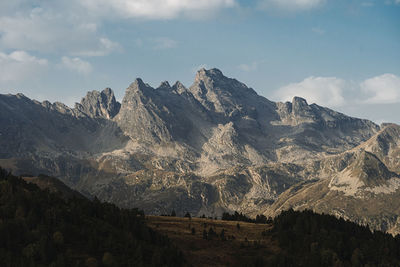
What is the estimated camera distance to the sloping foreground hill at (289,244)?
151 meters

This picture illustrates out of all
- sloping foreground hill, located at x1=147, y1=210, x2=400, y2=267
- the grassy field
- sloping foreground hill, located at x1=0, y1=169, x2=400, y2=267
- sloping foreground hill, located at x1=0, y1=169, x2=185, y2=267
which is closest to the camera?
sloping foreground hill, located at x1=0, y1=169, x2=185, y2=267

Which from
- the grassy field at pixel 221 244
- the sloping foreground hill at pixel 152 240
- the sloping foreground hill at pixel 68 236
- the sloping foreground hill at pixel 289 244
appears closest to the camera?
the sloping foreground hill at pixel 68 236

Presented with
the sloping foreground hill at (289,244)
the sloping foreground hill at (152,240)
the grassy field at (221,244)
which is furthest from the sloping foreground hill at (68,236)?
the sloping foreground hill at (289,244)

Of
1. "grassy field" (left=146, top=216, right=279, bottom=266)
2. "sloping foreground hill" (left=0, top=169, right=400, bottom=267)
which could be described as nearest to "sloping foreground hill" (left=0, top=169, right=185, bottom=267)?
"sloping foreground hill" (left=0, top=169, right=400, bottom=267)

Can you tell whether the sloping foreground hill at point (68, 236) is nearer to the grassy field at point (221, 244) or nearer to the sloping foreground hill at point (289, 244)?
the grassy field at point (221, 244)

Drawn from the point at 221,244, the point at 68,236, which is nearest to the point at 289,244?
the point at 221,244

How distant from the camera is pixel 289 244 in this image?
166250 mm

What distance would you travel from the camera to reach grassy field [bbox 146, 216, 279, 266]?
15075cm

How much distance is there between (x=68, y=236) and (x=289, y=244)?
267ft

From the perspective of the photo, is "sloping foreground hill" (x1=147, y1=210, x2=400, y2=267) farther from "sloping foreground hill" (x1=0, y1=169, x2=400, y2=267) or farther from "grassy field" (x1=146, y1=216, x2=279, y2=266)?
"sloping foreground hill" (x1=0, y1=169, x2=400, y2=267)

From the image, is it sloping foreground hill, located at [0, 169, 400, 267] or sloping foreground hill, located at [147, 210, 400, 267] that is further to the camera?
sloping foreground hill, located at [147, 210, 400, 267]

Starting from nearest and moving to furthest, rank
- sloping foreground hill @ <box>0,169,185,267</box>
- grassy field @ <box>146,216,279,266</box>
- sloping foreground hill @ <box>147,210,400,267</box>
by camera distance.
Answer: sloping foreground hill @ <box>0,169,185,267</box> → grassy field @ <box>146,216,279,266</box> → sloping foreground hill @ <box>147,210,400,267</box>

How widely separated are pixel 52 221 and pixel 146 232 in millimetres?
32250

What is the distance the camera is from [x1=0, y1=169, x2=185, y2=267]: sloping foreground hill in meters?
119
